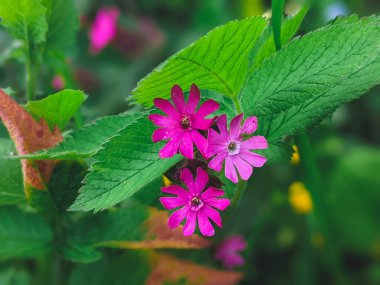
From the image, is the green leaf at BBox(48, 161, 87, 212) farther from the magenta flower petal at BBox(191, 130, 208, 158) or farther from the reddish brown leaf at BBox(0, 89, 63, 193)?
the magenta flower petal at BBox(191, 130, 208, 158)

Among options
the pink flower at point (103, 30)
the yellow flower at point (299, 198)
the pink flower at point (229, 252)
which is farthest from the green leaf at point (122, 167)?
the pink flower at point (103, 30)

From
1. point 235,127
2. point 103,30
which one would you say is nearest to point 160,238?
point 235,127

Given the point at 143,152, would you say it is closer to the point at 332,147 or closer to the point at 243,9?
the point at 332,147

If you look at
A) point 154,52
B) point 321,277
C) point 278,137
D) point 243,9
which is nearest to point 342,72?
point 278,137

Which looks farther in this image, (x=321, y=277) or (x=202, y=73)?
(x=321, y=277)

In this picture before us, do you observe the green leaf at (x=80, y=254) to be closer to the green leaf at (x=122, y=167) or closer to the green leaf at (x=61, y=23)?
the green leaf at (x=122, y=167)

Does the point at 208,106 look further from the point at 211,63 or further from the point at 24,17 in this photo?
the point at 24,17
